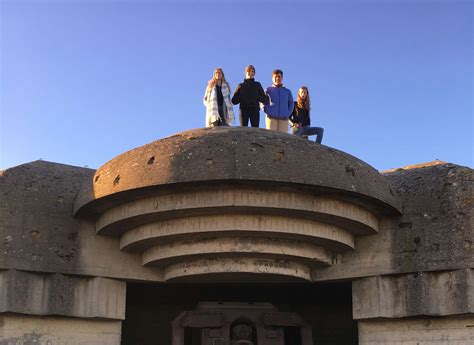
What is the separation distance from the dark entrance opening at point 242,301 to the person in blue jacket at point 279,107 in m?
3.38

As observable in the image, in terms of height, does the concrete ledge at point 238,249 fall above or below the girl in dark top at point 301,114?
below

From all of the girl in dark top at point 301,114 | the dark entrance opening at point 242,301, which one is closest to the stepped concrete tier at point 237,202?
the girl in dark top at point 301,114

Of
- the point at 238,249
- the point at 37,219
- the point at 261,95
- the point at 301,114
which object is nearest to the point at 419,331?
the point at 238,249

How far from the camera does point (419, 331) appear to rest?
10.3 meters

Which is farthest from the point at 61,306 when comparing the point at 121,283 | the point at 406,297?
the point at 406,297

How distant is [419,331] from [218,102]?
467 centimetres

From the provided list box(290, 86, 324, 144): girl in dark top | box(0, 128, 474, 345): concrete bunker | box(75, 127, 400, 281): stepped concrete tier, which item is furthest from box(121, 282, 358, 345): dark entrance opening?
box(290, 86, 324, 144): girl in dark top

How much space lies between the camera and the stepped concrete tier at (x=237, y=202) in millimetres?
9367

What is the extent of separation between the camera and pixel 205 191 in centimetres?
959

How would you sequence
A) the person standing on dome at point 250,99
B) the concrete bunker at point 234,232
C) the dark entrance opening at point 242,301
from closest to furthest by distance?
the concrete bunker at point 234,232 < the person standing on dome at point 250,99 < the dark entrance opening at point 242,301

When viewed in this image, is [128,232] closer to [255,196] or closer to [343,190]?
[255,196]

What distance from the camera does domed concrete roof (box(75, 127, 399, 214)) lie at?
926 centimetres

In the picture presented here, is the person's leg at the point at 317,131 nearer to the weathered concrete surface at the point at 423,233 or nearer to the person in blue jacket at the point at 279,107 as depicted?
the person in blue jacket at the point at 279,107

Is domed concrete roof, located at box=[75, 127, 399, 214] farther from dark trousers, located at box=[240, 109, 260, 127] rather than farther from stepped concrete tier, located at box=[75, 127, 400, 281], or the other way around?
dark trousers, located at box=[240, 109, 260, 127]
